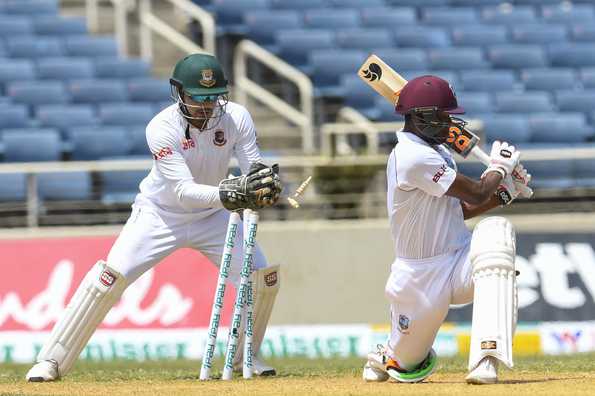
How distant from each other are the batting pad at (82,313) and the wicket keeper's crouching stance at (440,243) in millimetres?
1712

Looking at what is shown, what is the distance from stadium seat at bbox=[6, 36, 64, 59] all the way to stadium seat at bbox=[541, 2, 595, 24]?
702cm

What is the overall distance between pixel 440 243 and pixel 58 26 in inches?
426

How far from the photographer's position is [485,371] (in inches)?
270

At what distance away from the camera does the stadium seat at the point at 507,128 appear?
16031mm

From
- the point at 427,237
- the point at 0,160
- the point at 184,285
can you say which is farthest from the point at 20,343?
the point at 427,237

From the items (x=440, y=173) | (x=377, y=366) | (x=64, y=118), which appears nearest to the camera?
(x=440, y=173)

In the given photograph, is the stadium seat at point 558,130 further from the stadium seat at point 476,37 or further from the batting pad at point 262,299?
the batting pad at point 262,299

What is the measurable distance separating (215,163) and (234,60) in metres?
9.29

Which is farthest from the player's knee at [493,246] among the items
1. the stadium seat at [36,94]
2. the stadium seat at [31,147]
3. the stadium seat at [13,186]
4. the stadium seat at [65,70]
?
the stadium seat at [65,70]

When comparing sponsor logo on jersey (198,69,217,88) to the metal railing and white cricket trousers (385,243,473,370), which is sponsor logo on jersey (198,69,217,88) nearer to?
white cricket trousers (385,243,473,370)

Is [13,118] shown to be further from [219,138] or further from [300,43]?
[219,138]

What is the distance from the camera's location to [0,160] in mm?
14984

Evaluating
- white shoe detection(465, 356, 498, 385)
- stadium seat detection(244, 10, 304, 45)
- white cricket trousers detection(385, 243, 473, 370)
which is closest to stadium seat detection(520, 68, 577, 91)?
stadium seat detection(244, 10, 304, 45)

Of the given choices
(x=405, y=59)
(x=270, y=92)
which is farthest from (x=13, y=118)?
(x=405, y=59)
